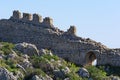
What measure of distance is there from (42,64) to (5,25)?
15.2 m

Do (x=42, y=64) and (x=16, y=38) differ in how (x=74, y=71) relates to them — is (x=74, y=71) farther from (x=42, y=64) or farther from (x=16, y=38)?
(x=16, y=38)

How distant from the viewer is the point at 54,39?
66.6 metres

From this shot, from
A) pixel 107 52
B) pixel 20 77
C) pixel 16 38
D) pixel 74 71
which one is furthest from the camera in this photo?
pixel 16 38

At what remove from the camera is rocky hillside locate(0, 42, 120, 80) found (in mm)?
Result: 52469

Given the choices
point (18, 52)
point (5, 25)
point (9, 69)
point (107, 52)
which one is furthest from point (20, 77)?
point (5, 25)

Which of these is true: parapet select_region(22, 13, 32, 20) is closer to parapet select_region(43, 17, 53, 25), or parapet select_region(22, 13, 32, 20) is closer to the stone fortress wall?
the stone fortress wall

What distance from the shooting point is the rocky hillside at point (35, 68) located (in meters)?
52.5

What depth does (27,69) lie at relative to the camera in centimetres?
5391

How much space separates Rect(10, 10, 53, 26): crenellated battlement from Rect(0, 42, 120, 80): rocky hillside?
372 inches

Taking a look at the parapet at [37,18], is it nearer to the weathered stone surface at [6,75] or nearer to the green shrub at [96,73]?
the green shrub at [96,73]

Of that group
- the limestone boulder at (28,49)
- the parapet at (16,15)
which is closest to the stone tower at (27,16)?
the parapet at (16,15)

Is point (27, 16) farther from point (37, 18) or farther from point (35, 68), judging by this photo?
point (35, 68)

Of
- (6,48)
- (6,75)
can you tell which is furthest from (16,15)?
(6,75)

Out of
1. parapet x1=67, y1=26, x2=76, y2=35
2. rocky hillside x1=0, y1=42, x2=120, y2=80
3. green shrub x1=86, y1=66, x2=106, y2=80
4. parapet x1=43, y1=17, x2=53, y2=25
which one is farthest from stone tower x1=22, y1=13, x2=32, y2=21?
green shrub x1=86, y1=66, x2=106, y2=80
